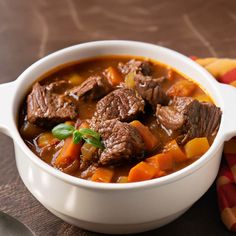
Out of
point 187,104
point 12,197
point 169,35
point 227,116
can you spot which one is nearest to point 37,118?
point 12,197

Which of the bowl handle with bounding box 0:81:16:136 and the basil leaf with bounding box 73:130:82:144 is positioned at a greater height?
the basil leaf with bounding box 73:130:82:144

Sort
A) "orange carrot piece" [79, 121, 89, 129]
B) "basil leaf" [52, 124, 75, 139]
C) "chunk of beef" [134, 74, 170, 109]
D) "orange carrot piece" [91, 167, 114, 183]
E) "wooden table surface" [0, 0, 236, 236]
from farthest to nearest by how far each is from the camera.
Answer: "wooden table surface" [0, 0, 236, 236] < "chunk of beef" [134, 74, 170, 109] < "orange carrot piece" [79, 121, 89, 129] < "basil leaf" [52, 124, 75, 139] < "orange carrot piece" [91, 167, 114, 183]

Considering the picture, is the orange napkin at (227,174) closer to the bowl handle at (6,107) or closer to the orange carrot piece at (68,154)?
the orange carrot piece at (68,154)

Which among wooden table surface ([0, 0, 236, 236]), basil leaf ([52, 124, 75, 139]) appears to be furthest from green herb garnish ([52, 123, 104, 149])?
wooden table surface ([0, 0, 236, 236])

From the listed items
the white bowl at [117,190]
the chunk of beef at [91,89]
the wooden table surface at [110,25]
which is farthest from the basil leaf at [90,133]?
the wooden table surface at [110,25]

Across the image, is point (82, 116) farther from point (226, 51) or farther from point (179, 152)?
point (226, 51)

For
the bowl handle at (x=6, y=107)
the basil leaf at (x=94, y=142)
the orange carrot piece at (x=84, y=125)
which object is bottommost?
the orange carrot piece at (x=84, y=125)

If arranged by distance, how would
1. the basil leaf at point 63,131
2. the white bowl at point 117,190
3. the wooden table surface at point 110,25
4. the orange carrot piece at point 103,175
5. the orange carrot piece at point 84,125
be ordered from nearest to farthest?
the white bowl at point 117,190 → the orange carrot piece at point 103,175 → the basil leaf at point 63,131 → the orange carrot piece at point 84,125 → the wooden table surface at point 110,25

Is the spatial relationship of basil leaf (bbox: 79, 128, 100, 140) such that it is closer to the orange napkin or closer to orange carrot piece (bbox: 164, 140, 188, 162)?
orange carrot piece (bbox: 164, 140, 188, 162)
